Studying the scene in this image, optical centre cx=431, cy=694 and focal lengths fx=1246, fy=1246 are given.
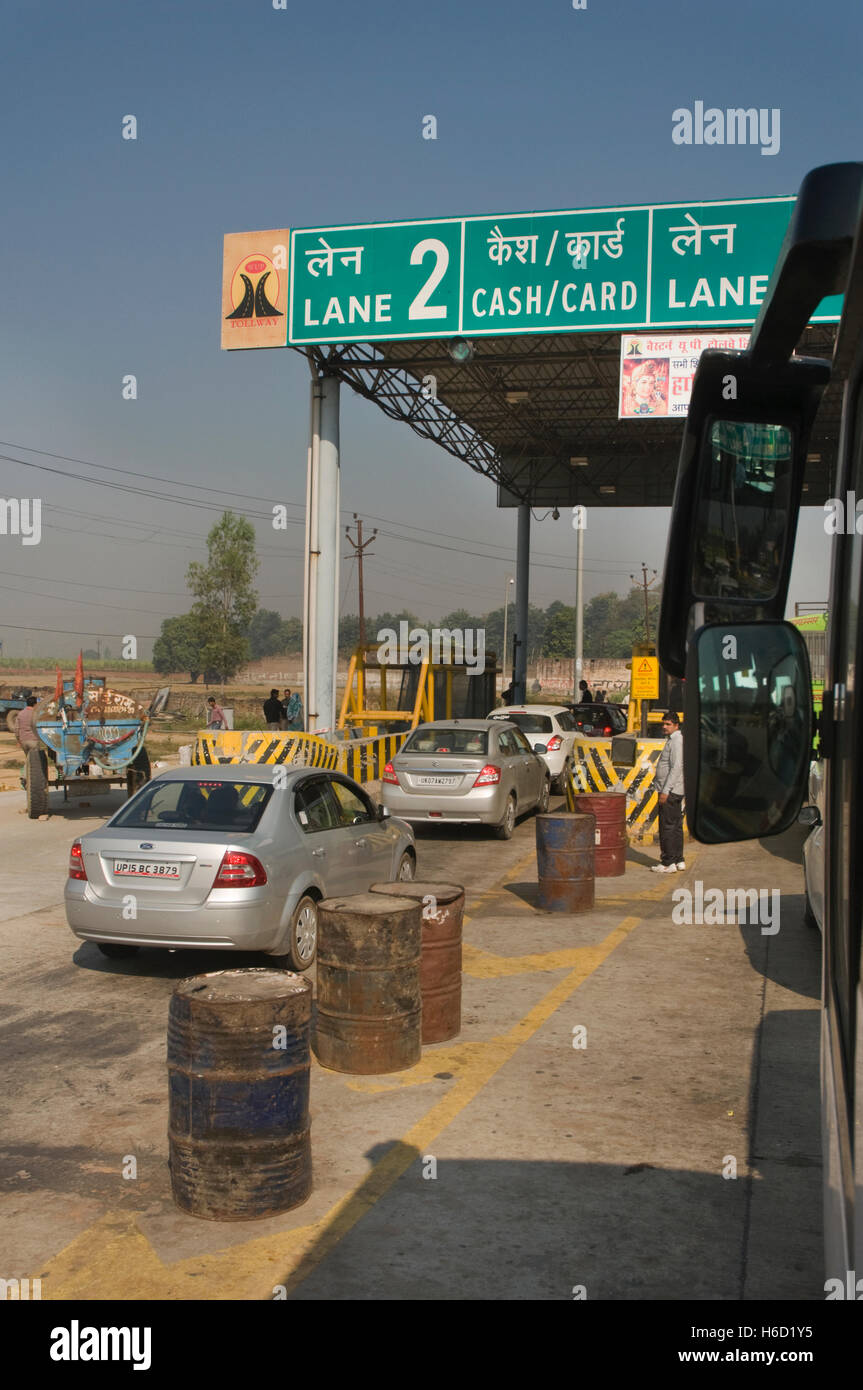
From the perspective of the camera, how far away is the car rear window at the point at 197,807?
8.99 metres

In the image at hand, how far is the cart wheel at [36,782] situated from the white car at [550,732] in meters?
7.62

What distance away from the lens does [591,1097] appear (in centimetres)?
655

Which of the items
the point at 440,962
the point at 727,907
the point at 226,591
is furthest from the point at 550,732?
the point at 226,591

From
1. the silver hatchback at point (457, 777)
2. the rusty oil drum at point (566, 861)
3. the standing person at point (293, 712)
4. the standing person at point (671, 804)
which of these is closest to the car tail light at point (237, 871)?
the rusty oil drum at point (566, 861)

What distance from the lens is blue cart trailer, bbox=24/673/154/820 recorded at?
18.1m

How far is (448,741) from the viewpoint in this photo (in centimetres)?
1708

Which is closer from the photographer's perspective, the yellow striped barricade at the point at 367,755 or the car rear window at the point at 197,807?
the car rear window at the point at 197,807

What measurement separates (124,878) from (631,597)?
136 m

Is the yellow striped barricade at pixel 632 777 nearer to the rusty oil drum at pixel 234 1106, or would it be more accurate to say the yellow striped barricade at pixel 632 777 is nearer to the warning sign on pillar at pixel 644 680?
the warning sign on pillar at pixel 644 680

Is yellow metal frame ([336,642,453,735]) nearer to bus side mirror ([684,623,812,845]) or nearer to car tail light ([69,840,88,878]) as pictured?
car tail light ([69,840,88,878])

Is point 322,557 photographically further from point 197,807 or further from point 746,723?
point 746,723

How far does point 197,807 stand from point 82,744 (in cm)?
968
